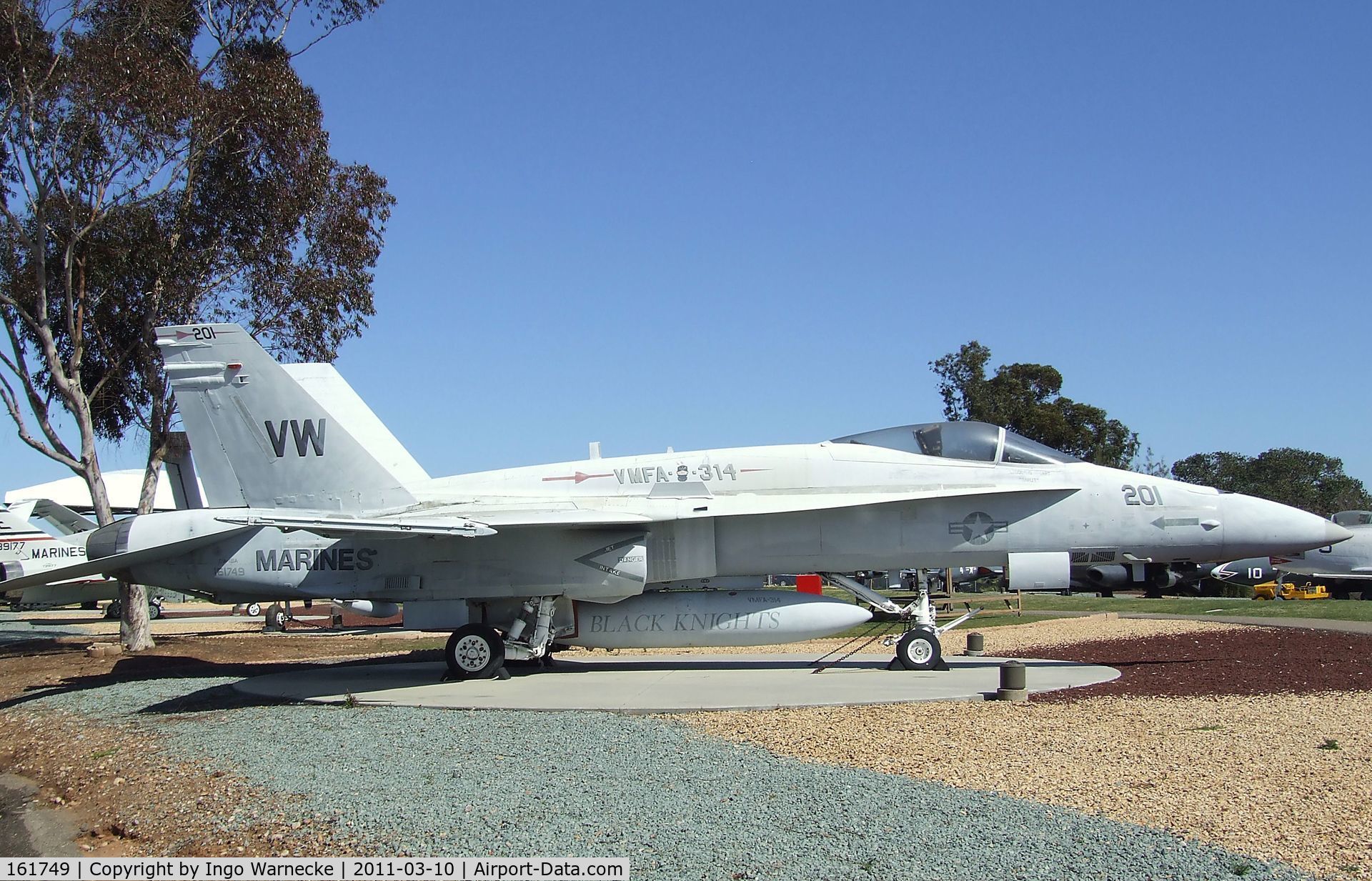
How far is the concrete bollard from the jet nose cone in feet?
12.2

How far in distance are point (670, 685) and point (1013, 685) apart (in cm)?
414

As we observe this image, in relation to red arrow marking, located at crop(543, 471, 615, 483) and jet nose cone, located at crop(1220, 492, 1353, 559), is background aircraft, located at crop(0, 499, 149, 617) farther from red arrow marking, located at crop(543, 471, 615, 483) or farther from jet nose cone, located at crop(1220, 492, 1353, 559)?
jet nose cone, located at crop(1220, 492, 1353, 559)

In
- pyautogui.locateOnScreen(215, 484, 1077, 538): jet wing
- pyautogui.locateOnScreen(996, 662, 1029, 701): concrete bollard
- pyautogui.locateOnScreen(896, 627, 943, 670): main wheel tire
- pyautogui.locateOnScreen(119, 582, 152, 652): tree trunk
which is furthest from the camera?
pyautogui.locateOnScreen(119, 582, 152, 652): tree trunk

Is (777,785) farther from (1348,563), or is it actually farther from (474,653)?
(1348,563)

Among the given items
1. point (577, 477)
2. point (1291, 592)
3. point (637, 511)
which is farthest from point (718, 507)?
point (1291, 592)

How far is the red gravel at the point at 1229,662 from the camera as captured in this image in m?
10.7

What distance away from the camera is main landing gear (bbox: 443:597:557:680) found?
41.7 feet

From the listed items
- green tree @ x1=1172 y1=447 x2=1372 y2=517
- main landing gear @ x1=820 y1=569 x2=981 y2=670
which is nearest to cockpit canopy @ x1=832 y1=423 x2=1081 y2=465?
main landing gear @ x1=820 y1=569 x2=981 y2=670

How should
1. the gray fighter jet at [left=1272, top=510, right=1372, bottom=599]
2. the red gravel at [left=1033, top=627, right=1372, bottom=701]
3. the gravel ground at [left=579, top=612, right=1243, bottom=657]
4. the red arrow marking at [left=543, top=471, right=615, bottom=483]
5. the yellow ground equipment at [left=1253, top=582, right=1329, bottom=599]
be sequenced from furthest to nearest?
the yellow ground equipment at [left=1253, top=582, right=1329, bottom=599] → the gray fighter jet at [left=1272, top=510, right=1372, bottom=599] → the gravel ground at [left=579, top=612, right=1243, bottom=657] → the red arrow marking at [left=543, top=471, right=615, bottom=483] → the red gravel at [left=1033, top=627, right=1372, bottom=701]

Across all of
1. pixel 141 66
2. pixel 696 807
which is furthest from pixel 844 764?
pixel 141 66

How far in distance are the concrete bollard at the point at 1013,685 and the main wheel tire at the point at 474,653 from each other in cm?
610

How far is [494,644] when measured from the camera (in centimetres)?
1284

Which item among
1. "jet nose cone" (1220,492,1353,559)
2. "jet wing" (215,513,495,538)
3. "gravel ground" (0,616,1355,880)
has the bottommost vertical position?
"gravel ground" (0,616,1355,880)

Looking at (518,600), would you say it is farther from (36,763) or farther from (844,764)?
(844,764)
